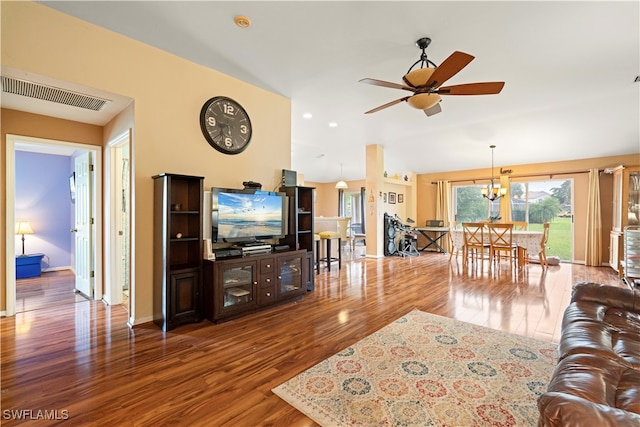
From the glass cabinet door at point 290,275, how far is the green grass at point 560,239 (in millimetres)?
6722

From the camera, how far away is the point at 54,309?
3502 millimetres

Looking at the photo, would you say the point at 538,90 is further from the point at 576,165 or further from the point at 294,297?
the point at 294,297

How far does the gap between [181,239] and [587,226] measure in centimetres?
820

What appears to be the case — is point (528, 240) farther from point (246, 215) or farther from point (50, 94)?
point (50, 94)

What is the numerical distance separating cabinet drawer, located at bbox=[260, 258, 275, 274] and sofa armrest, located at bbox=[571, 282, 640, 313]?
9.49 feet

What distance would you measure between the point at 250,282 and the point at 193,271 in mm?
619

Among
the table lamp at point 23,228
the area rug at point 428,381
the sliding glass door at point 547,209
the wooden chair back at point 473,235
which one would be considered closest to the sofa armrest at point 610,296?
the area rug at point 428,381

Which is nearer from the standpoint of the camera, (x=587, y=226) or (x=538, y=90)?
(x=538, y=90)

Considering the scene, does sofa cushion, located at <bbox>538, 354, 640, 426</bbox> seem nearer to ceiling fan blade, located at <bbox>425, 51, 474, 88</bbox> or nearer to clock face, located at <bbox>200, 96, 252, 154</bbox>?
ceiling fan blade, located at <bbox>425, 51, 474, 88</bbox>

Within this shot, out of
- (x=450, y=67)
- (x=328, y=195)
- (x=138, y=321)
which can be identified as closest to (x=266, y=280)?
(x=138, y=321)

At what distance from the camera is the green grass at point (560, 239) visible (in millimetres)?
6984

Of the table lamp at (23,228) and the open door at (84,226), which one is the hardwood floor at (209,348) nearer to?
the open door at (84,226)

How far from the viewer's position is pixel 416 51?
3.22 metres

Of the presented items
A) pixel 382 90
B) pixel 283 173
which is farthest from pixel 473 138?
pixel 283 173
